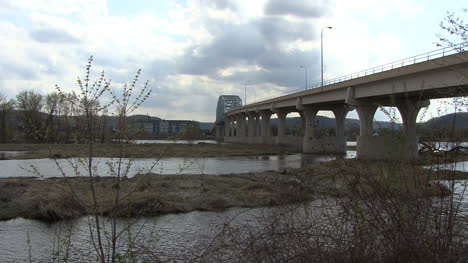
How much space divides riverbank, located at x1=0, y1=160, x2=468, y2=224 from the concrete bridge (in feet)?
1.48

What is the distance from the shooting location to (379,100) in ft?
182

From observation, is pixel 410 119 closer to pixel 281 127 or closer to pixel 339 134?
pixel 339 134

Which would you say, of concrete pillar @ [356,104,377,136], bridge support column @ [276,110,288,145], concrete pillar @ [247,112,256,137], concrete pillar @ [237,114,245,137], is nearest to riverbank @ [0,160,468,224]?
concrete pillar @ [356,104,377,136]

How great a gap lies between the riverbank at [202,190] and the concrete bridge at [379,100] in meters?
0.45

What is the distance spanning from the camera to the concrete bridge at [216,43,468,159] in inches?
266

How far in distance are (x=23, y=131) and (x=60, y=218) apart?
11764 millimetres

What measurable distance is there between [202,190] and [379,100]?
40.3 metres

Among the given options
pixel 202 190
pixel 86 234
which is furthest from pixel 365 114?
pixel 86 234

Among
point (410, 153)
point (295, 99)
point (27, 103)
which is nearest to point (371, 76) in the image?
point (295, 99)

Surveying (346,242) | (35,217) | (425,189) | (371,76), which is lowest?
(35,217)

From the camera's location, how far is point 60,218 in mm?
16125

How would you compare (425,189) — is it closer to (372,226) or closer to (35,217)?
(372,226)

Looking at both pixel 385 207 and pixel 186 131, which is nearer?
pixel 385 207

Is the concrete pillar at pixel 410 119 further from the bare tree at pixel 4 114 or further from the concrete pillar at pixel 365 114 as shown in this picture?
the bare tree at pixel 4 114
